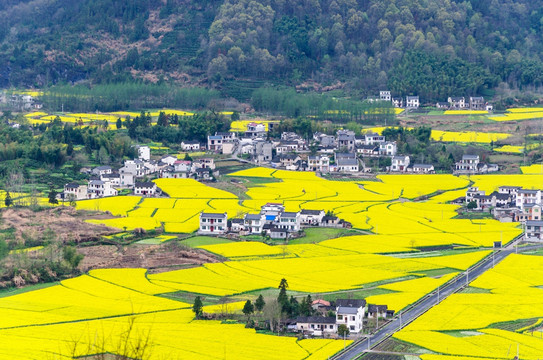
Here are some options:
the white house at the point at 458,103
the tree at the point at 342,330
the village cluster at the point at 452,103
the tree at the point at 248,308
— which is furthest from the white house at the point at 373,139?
the tree at the point at 342,330

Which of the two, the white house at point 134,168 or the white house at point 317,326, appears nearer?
the white house at point 317,326

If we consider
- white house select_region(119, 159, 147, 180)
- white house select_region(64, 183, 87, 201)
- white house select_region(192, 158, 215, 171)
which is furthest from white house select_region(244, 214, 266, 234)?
white house select_region(192, 158, 215, 171)

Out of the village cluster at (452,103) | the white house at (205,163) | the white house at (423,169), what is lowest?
the white house at (423,169)

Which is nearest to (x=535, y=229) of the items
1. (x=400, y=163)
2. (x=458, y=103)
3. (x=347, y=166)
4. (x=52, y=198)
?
(x=400, y=163)

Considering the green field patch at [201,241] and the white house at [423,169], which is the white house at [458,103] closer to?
the white house at [423,169]

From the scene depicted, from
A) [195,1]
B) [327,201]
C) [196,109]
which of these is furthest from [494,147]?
[195,1]

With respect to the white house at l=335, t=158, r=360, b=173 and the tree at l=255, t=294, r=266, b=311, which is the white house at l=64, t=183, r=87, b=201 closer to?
the white house at l=335, t=158, r=360, b=173

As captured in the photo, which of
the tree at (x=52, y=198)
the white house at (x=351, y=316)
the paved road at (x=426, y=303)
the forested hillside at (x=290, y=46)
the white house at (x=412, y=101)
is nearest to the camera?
the paved road at (x=426, y=303)
